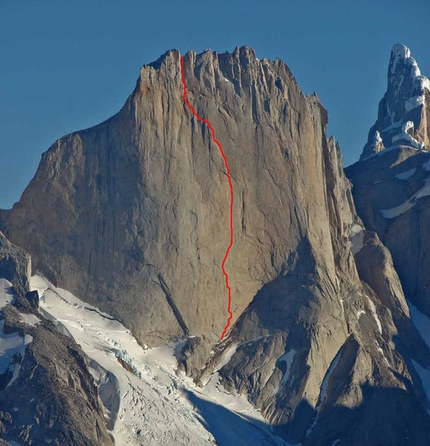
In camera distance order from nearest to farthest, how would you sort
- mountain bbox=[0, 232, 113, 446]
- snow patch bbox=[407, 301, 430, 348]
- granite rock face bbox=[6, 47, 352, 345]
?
mountain bbox=[0, 232, 113, 446], granite rock face bbox=[6, 47, 352, 345], snow patch bbox=[407, 301, 430, 348]

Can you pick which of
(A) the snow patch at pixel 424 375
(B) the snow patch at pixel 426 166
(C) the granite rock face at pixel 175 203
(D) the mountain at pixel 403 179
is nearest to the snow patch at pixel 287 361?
(C) the granite rock face at pixel 175 203

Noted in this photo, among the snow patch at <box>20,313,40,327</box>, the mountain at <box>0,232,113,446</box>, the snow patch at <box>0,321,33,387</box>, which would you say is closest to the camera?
the mountain at <box>0,232,113,446</box>

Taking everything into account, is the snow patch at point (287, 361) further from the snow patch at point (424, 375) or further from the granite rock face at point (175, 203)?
the snow patch at point (424, 375)

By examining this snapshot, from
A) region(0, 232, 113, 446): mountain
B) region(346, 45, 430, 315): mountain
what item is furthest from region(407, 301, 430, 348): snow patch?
region(0, 232, 113, 446): mountain

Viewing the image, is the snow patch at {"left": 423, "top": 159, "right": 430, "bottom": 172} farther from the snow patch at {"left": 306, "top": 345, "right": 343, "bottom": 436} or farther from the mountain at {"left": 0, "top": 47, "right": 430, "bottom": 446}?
the snow patch at {"left": 306, "top": 345, "right": 343, "bottom": 436}

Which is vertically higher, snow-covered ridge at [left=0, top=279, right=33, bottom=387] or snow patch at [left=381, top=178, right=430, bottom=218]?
snow patch at [left=381, top=178, right=430, bottom=218]

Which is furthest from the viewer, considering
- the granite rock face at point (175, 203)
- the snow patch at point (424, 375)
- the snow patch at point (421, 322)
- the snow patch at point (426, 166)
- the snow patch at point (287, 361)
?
the snow patch at point (426, 166)

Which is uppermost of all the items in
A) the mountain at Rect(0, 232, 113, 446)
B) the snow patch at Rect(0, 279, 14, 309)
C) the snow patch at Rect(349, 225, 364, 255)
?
the snow patch at Rect(349, 225, 364, 255)
